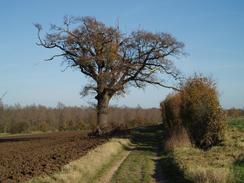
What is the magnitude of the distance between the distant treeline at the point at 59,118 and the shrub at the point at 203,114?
38.7 metres

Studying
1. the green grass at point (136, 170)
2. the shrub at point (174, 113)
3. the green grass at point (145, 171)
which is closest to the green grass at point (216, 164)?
the green grass at point (145, 171)

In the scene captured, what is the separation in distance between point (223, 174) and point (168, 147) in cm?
1572

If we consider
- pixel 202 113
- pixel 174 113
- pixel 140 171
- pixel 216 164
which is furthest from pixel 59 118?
pixel 216 164

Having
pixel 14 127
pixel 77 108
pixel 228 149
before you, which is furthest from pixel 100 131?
pixel 77 108

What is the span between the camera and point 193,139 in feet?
107

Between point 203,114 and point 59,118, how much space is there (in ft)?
201

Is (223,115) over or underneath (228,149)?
over

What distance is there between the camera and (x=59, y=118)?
90.3 meters

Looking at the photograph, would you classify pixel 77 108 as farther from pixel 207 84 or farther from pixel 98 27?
pixel 207 84

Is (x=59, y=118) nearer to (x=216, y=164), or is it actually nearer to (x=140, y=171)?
(x=140, y=171)

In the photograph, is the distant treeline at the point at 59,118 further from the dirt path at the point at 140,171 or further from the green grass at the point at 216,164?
the dirt path at the point at 140,171

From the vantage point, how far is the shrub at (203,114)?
103ft

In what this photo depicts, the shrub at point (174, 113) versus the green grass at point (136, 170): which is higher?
the shrub at point (174, 113)

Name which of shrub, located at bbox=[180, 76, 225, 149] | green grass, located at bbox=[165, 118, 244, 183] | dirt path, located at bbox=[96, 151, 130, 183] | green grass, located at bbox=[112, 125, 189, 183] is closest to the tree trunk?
shrub, located at bbox=[180, 76, 225, 149]
